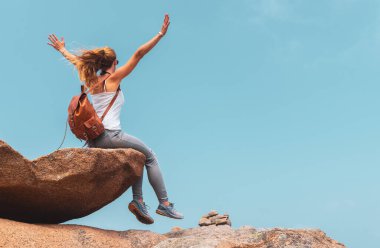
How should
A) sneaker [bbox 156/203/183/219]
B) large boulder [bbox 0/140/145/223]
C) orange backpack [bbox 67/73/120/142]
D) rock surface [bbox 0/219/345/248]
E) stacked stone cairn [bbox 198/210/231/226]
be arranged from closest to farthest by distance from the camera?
rock surface [bbox 0/219/345/248]
large boulder [bbox 0/140/145/223]
orange backpack [bbox 67/73/120/142]
sneaker [bbox 156/203/183/219]
stacked stone cairn [bbox 198/210/231/226]

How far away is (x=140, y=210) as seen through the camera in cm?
1077

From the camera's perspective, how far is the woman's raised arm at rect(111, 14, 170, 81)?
1044 cm

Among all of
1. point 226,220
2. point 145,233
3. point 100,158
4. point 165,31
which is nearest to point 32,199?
point 100,158

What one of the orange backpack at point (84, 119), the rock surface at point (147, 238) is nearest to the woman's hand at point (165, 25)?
the orange backpack at point (84, 119)

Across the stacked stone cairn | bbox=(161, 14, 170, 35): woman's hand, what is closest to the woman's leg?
bbox=(161, 14, 170, 35): woman's hand

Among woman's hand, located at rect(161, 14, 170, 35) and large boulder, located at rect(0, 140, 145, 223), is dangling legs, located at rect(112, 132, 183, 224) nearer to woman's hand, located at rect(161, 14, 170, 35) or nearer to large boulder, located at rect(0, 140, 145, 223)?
large boulder, located at rect(0, 140, 145, 223)

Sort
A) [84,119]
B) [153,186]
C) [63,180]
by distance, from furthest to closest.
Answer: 1. [153,186]
2. [84,119]
3. [63,180]

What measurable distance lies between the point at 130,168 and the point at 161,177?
2.81 ft

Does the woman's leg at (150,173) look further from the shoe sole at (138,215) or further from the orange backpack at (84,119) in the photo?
the orange backpack at (84,119)

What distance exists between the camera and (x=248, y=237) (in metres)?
8.24

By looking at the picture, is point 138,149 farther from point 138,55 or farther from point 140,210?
point 138,55

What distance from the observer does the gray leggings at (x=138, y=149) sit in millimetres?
10485

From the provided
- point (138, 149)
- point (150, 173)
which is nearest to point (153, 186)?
point (150, 173)

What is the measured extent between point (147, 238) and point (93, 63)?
12.5 feet
